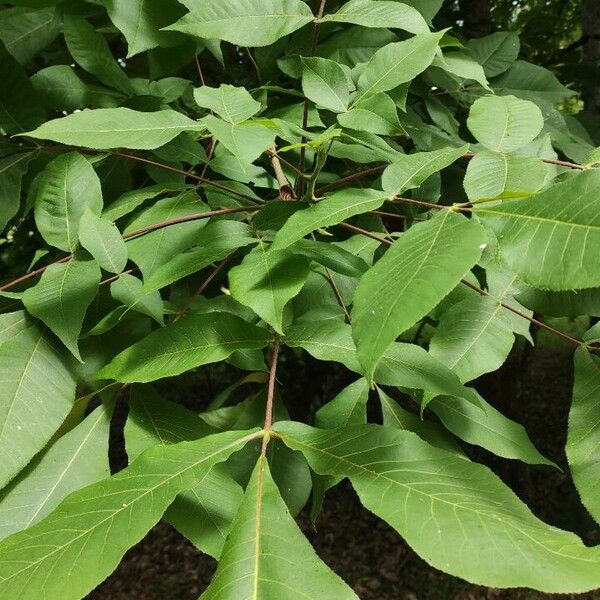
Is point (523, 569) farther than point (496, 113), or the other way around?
point (496, 113)

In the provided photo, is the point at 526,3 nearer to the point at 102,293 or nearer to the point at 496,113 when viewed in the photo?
the point at 496,113

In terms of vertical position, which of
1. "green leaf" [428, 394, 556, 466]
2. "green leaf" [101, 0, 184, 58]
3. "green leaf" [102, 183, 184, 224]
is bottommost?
"green leaf" [428, 394, 556, 466]

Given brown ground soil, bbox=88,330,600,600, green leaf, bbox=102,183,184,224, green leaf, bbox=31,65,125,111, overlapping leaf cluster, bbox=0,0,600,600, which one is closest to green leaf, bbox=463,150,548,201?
overlapping leaf cluster, bbox=0,0,600,600

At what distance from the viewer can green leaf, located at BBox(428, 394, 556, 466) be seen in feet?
2.22

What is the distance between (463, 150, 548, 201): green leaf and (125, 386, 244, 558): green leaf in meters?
0.41

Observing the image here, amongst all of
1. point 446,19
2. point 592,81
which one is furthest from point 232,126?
point 592,81

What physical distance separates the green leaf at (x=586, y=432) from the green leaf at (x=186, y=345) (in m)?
0.38

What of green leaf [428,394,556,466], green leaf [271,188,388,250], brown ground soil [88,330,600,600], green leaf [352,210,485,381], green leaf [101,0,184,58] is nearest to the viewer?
green leaf [352,210,485,381]

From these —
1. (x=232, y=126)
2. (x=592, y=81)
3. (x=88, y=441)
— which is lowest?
(x=592, y=81)

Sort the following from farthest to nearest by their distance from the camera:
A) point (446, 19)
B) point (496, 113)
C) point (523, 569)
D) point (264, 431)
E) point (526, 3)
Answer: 1. point (526, 3)
2. point (446, 19)
3. point (496, 113)
4. point (264, 431)
5. point (523, 569)

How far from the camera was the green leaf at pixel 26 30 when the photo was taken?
98 centimetres

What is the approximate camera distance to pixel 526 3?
2309 mm

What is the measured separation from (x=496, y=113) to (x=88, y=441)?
2.21 feet

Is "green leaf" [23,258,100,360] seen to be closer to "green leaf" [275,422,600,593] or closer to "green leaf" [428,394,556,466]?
"green leaf" [275,422,600,593]
